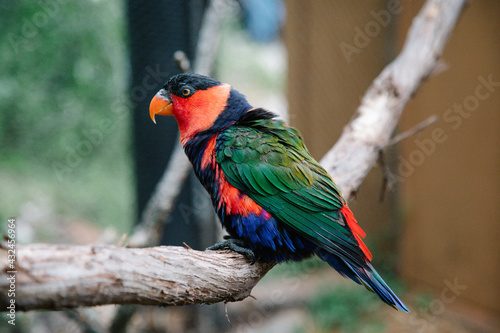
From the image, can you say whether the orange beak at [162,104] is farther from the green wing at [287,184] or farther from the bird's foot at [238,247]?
the bird's foot at [238,247]

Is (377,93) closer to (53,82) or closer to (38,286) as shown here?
(38,286)

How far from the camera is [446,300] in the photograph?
3811 millimetres

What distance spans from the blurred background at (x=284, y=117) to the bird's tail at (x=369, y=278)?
52.4 inches

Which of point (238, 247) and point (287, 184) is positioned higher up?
point (287, 184)

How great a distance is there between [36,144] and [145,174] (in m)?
1.13

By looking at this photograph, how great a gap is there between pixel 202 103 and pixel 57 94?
5.93 feet

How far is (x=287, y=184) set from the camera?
171cm

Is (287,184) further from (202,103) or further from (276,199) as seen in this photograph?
(202,103)

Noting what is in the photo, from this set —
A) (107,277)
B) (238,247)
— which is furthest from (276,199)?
(107,277)

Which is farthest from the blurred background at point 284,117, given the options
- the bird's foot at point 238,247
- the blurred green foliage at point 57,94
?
the bird's foot at point 238,247

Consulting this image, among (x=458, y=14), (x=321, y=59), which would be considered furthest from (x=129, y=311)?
(x=321, y=59)

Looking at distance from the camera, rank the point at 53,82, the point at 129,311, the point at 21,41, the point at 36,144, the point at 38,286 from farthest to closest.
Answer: the point at 36,144 < the point at 53,82 < the point at 21,41 < the point at 129,311 < the point at 38,286

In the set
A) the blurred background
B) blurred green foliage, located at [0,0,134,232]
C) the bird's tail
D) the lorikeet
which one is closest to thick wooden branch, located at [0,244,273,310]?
the lorikeet

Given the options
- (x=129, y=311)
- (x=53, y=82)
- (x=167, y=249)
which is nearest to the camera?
(x=167, y=249)
